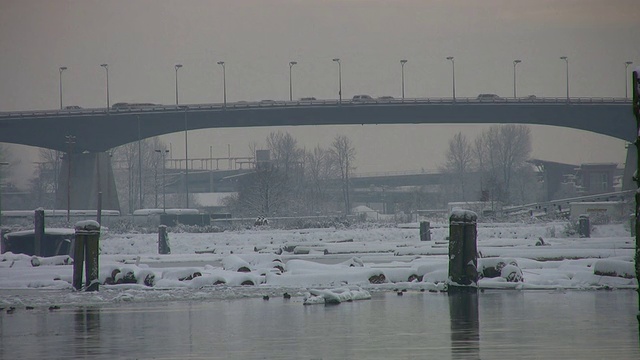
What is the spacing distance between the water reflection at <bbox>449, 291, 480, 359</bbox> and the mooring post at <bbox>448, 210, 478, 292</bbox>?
0.95 ft

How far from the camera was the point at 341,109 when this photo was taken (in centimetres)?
12756

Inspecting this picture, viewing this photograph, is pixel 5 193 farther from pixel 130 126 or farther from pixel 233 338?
pixel 233 338

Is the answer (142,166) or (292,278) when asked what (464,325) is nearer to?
(292,278)

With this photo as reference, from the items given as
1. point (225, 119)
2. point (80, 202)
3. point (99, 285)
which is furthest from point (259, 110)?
point (99, 285)

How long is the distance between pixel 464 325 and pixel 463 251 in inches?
209

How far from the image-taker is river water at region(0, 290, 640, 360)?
1147 cm

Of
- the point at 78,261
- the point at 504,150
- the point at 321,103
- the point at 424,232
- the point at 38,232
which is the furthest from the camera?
the point at 504,150

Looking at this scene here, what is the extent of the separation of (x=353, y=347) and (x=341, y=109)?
116184 mm

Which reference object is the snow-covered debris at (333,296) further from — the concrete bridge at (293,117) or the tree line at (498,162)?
the tree line at (498,162)

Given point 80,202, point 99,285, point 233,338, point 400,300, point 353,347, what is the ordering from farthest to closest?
1. point 80,202
2. point 99,285
3. point 400,300
4. point 233,338
5. point 353,347

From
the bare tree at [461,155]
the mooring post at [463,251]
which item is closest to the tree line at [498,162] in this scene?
the bare tree at [461,155]

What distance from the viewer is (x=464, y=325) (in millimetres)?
13734

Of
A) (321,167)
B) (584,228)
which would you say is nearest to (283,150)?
(321,167)

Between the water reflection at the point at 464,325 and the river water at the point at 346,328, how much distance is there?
1 cm
